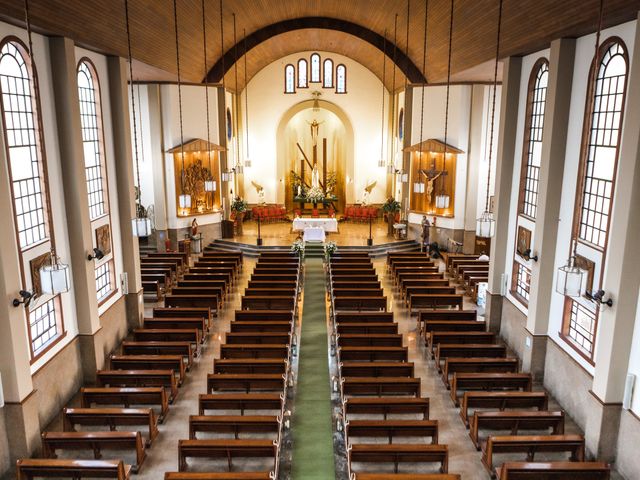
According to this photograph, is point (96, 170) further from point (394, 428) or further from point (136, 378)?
point (394, 428)

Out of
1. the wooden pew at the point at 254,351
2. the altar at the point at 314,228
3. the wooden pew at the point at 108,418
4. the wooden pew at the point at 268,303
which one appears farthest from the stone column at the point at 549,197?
the altar at the point at 314,228

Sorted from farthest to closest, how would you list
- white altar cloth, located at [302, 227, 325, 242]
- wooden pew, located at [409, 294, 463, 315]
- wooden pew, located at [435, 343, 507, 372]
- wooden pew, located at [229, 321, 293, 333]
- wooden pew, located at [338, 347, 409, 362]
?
white altar cloth, located at [302, 227, 325, 242]
wooden pew, located at [409, 294, 463, 315]
wooden pew, located at [229, 321, 293, 333]
wooden pew, located at [435, 343, 507, 372]
wooden pew, located at [338, 347, 409, 362]

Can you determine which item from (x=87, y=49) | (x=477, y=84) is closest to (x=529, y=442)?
(x=87, y=49)

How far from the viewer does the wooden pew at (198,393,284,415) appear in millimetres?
9648

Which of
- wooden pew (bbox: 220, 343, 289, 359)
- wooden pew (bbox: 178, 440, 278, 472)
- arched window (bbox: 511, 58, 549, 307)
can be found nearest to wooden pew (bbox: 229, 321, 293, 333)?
wooden pew (bbox: 220, 343, 289, 359)

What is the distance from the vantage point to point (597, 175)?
33.1ft

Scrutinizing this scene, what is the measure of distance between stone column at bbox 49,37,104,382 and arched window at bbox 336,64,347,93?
19041 millimetres

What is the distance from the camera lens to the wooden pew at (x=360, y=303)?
15508 millimetres

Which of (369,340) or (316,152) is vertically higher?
(316,152)

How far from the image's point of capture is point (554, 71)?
36.2 ft

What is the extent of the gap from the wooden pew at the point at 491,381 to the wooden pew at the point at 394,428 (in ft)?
6.87

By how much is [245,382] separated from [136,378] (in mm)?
2301

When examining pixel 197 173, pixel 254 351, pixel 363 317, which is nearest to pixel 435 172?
pixel 197 173

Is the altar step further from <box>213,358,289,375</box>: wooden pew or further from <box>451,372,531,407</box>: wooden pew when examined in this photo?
<box>451,372,531,407</box>: wooden pew
